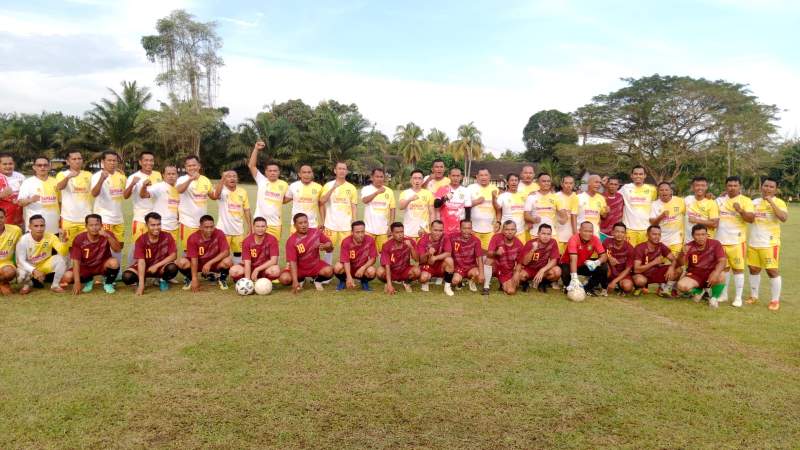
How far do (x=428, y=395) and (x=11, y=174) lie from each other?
7.11 meters

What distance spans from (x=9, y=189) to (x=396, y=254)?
17.7 ft

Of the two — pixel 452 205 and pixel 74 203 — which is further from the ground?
pixel 74 203

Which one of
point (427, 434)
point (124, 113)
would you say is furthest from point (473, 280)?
point (124, 113)

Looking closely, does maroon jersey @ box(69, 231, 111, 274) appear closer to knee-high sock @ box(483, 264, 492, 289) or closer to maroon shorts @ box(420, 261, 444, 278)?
maroon shorts @ box(420, 261, 444, 278)

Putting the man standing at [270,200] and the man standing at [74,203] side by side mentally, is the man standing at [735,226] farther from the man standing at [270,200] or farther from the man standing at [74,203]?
the man standing at [74,203]

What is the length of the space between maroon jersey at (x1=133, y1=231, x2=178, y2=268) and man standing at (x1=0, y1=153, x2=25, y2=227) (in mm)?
1955

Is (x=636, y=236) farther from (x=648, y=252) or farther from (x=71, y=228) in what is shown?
(x=71, y=228)

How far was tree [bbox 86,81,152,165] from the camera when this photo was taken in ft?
113

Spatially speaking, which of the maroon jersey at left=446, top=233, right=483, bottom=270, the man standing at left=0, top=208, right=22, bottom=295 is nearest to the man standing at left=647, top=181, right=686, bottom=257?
the maroon jersey at left=446, top=233, right=483, bottom=270

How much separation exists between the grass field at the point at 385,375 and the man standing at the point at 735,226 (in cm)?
93

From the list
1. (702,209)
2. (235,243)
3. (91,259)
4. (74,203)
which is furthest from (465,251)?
(74,203)

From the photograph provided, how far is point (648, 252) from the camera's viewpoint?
287 inches

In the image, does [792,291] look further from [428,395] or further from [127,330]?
[127,330]

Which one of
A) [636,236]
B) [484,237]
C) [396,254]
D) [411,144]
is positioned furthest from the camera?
[411,144]
